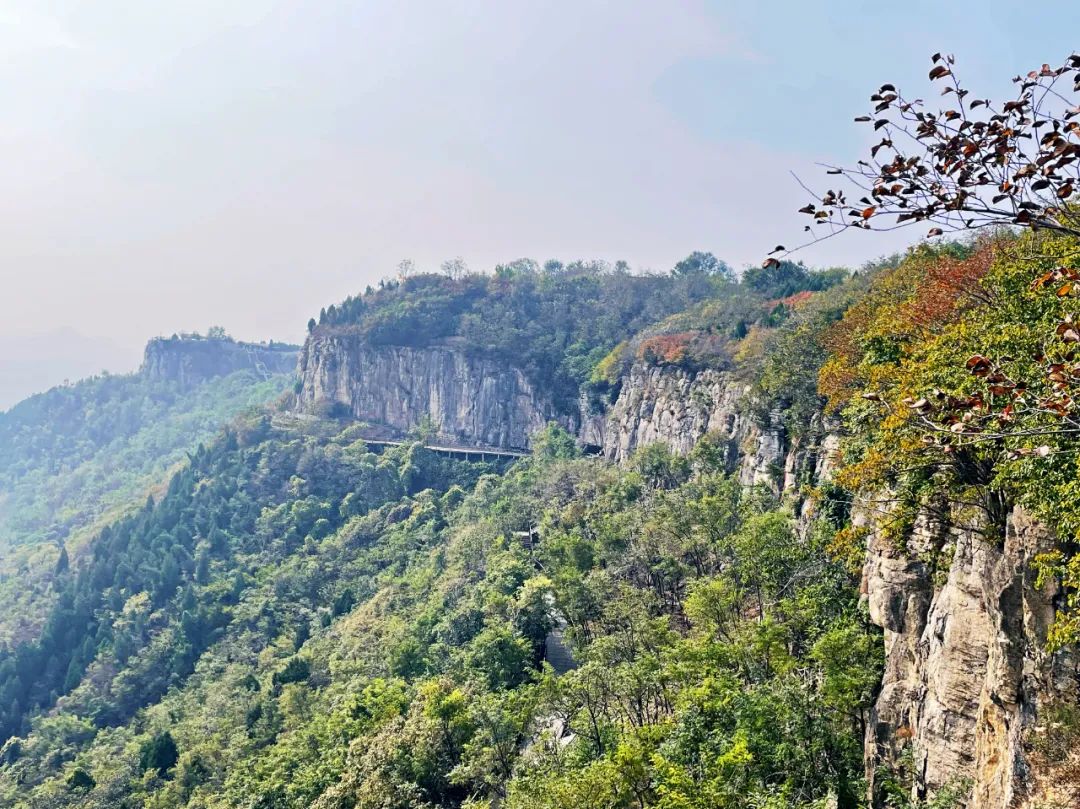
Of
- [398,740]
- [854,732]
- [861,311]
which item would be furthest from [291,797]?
[861,311]

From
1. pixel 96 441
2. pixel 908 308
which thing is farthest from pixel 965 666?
pixel 96 441

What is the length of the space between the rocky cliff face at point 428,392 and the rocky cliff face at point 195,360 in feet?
192

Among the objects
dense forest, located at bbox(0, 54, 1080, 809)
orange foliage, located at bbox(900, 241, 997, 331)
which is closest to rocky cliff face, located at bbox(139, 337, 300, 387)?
dense forest, located at bbox(0, 54, 1080, 809)

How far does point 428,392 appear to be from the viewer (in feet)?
284

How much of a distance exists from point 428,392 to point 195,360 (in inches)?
3225

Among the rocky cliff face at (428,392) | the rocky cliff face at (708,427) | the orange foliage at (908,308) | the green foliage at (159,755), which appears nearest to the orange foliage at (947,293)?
the orange foliage at (908,308)

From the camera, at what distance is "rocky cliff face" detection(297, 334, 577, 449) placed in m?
82.8

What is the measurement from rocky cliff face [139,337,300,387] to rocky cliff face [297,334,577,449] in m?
58.6

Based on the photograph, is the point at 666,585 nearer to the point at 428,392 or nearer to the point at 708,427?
the point at 708,427

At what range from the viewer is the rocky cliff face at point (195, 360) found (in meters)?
144

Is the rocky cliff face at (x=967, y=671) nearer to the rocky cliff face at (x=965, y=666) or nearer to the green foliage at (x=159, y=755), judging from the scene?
the rocky cliff face at (x=965, y=666)

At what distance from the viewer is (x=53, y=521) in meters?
107

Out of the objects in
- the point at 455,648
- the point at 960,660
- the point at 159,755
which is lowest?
the point at 159,755

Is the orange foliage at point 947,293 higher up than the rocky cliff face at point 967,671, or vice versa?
the orange foliage at point 947,293
